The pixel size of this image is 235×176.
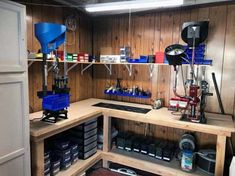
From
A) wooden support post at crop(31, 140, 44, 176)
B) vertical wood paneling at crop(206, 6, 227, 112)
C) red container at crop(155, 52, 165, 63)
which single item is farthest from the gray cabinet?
vertical wood paneling at crop(206, 6, 227, 112)

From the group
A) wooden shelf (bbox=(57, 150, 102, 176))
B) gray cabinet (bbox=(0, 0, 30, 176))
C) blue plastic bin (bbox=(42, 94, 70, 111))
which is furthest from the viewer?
wooden shelf (bbox=(57, 150, 102, 176))

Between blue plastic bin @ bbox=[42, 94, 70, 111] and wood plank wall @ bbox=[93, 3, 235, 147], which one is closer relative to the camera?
blue plastic bin @ bbox=[42, 94, 70, 111]

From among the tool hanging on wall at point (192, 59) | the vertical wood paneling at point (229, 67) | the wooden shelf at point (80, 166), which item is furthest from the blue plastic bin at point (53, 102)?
the vertical wood paneling at point (229, 67)

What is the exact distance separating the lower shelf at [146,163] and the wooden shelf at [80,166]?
124 mm

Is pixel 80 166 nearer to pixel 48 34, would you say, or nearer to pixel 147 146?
pixel 147 146

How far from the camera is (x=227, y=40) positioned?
243 cm

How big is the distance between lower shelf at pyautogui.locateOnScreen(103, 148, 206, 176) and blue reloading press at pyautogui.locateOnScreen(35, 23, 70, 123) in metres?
0.97

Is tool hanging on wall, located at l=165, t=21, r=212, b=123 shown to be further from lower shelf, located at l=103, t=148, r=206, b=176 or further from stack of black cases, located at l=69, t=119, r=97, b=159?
stack of black cases, located at l=69, t=119, r=97, b=159

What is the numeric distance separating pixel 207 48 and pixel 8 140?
7.94 feet

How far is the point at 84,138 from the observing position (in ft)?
8.45

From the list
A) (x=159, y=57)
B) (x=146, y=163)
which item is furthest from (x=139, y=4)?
(x=146, y=163)

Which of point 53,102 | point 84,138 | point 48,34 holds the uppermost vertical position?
point 48,34

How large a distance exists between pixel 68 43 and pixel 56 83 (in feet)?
3.24

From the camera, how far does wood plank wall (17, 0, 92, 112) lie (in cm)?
233
